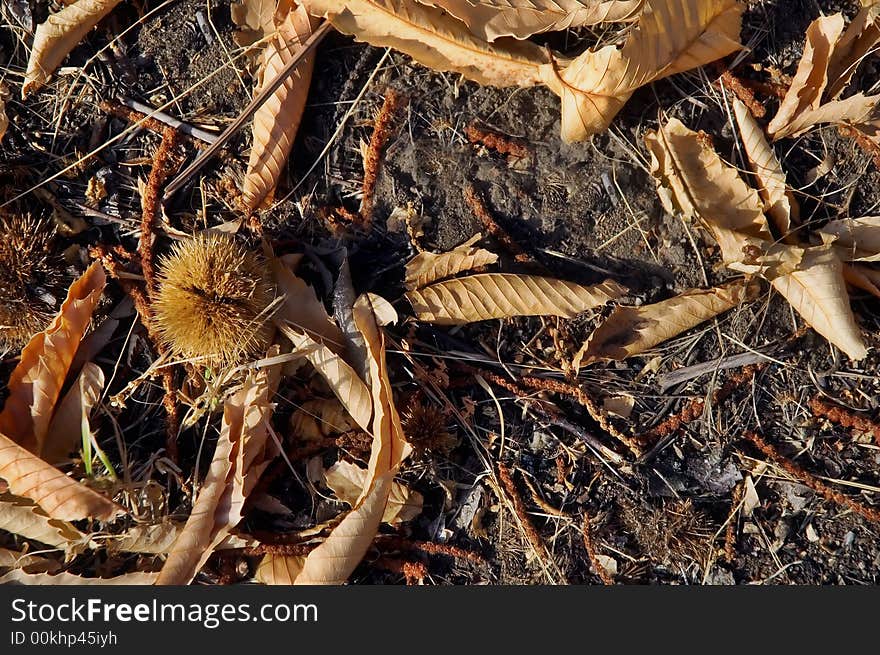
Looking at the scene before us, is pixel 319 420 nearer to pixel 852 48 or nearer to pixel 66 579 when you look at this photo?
pixel 66 579

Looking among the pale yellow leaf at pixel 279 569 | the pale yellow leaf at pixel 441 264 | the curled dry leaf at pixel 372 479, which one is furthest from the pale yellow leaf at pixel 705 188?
the pale yellow leaf at pixel 279 569

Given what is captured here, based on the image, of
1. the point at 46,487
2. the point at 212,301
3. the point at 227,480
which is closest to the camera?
the point at 212,301

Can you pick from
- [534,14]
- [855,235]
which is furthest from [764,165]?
[534,14]

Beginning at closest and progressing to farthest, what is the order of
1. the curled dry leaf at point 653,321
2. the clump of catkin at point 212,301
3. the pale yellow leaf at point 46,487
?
the clump of catkin at point 212,301 → the pale yellow leaf at point 46,487 → the curled dry leaf at point 653,321

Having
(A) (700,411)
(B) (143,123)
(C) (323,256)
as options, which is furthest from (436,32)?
(A) (700,411)

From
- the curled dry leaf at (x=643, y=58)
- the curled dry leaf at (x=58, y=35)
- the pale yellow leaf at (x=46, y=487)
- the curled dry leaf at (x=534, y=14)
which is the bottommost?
the pale yellow leaf at (x=46, y=487)

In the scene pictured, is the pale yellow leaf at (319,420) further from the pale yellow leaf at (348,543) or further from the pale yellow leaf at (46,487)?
the pale yellow leaf at (46,487)
